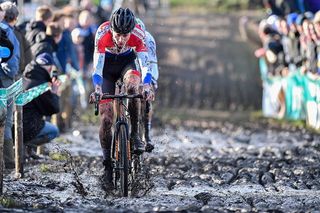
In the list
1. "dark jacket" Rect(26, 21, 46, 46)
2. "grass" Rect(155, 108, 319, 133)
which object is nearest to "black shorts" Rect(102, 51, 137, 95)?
"dark jacket" Rect(26, 21, 46, 46)

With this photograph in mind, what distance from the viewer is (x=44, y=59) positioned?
15.1m

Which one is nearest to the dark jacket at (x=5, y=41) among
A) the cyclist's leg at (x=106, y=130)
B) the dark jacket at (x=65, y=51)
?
the cyclist's leg at (x=106, y=130)

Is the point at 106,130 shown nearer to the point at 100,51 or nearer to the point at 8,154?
the point at 100,51

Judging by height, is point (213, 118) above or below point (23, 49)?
below

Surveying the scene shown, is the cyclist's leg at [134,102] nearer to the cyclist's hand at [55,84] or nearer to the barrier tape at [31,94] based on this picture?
the barrier tape at [31,94]

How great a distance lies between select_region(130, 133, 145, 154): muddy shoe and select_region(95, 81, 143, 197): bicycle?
0.05 m

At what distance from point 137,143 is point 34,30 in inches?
177

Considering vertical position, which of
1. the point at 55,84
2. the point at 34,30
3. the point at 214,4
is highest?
the point at 214,4

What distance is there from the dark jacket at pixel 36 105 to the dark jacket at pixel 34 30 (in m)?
0.66

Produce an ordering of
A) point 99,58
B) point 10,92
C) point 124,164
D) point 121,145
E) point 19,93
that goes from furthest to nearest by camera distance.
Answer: point 19,93 < point 10,92 < point 99,58 < point 121,145 < point 124,164

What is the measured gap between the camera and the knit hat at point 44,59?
15.1 metres

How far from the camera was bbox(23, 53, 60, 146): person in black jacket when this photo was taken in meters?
15.0

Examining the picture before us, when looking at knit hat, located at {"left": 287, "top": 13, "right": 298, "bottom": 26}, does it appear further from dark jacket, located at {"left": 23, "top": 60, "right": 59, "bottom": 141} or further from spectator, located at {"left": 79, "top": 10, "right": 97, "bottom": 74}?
dark jacket, located at {"left": 23, "top": 60, "right": 59, "bottom": 141}

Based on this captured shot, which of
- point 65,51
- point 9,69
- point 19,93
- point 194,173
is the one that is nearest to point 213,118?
A: point 65,51
